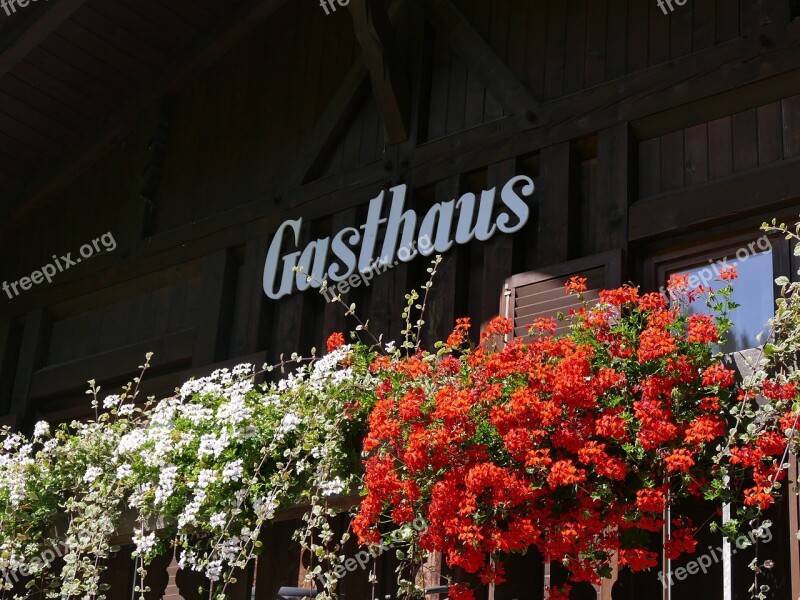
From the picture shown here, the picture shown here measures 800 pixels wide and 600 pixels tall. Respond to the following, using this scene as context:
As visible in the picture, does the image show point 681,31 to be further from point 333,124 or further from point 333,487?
point 333,487

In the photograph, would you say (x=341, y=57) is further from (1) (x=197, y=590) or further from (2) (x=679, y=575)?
(2) (x=679, y=575)

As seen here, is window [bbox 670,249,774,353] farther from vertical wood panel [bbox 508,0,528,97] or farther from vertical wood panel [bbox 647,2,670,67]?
vertical wood panel [bbox 508,0,528,97]

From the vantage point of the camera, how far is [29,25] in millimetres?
8328

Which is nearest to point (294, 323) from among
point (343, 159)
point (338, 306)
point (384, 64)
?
point (338, 306)

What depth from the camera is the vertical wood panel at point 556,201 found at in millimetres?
6516

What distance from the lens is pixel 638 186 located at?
254 inches

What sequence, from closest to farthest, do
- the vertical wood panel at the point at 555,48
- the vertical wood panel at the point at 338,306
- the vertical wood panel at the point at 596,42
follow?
1. the vertical wood panel at the point at 596,42
2. the vertical wood panel at the point at 555,48
3. the vertical wood panel at the point at 338,306

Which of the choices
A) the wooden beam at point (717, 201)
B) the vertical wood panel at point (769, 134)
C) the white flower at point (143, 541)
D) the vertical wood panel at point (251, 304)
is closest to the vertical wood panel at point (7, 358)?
the vertical wood panel at point (251, 304)

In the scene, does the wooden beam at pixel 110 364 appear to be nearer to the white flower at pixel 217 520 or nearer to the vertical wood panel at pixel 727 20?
the white flower at pixel 217 520

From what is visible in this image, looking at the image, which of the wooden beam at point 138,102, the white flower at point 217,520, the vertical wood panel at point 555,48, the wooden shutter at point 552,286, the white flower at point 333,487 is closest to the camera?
the white flower at point 333,487

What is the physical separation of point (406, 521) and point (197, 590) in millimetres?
1629

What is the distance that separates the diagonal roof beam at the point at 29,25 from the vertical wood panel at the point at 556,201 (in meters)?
3.42

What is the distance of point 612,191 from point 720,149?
580 mm

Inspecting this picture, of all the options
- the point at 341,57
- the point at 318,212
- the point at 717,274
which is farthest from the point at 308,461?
the point at 341,57
